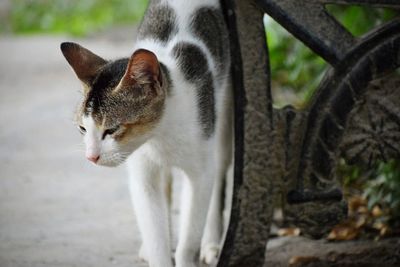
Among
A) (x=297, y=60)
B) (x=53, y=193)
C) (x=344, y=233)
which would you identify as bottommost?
(x=344, y=233)

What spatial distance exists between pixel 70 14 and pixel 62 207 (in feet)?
28.4

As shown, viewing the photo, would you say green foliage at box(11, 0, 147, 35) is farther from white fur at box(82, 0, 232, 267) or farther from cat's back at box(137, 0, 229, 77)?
white fur at box(82, 0, 232, 267)

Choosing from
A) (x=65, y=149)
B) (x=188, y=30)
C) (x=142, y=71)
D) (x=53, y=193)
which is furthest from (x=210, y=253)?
(x=65, y=149)

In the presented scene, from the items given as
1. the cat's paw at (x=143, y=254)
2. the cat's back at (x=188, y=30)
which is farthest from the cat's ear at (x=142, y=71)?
the cat's paw at (x=143, y=254)

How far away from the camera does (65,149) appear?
6.00 m

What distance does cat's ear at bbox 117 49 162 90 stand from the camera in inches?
112

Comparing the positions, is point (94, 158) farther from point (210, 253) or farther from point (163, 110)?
point (210, 253)

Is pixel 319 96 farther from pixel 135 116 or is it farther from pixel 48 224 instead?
pixel 48 224

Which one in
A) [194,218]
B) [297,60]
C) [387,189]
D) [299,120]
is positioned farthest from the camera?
[297,60]

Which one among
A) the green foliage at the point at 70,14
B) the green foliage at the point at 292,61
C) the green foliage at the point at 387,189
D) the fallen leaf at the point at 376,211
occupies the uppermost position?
the green foliage at the point at 70,14

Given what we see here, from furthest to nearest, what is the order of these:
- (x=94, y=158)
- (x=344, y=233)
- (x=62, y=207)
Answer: (x=62, y=207) → (x=344, y=233) → (x=94, y=158)

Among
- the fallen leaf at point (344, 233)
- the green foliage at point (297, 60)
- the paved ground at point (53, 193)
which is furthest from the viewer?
the green foliage at point (297, 60)

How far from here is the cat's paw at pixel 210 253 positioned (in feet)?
12.6

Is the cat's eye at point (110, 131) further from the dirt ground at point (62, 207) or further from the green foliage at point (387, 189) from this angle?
the green foliage at point (387, 189)
